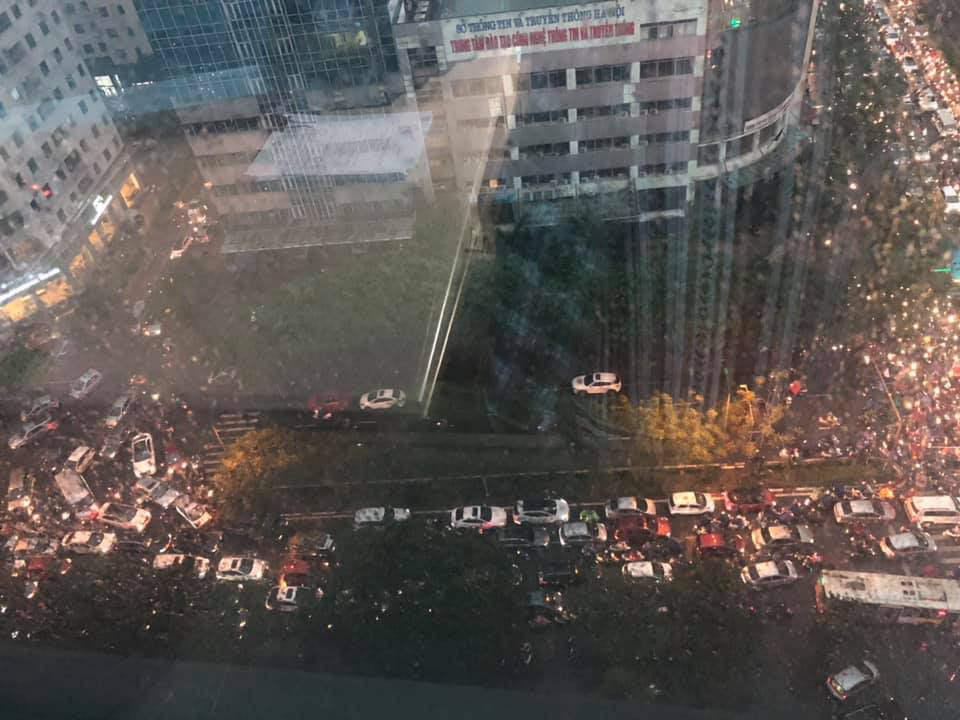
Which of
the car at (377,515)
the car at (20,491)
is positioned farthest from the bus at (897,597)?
the car at (20,491)

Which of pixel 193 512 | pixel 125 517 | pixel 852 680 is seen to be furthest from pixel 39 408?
pixel 852 680

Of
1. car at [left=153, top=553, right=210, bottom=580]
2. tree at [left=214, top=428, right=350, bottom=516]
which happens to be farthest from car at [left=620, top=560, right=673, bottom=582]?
car at [left=153, top=553, right=210, bottom=580]

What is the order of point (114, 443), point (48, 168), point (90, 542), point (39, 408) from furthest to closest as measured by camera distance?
point (48, 168), point (39, 408), point (114, 443), point (90, 542)

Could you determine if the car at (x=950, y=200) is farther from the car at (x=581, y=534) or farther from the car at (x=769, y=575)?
the car at (x=581, y=534)

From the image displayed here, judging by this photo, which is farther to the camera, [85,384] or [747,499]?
[85,384]

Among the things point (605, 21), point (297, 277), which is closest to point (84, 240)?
point (297, 277)

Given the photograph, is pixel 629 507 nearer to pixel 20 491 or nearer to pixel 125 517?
pixel 125 517

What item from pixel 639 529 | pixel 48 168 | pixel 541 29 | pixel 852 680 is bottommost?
pixel 852 680

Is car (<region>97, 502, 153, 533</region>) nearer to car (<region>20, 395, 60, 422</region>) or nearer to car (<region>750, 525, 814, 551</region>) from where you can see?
car (<region>20, 395, 60, 422</region>)
